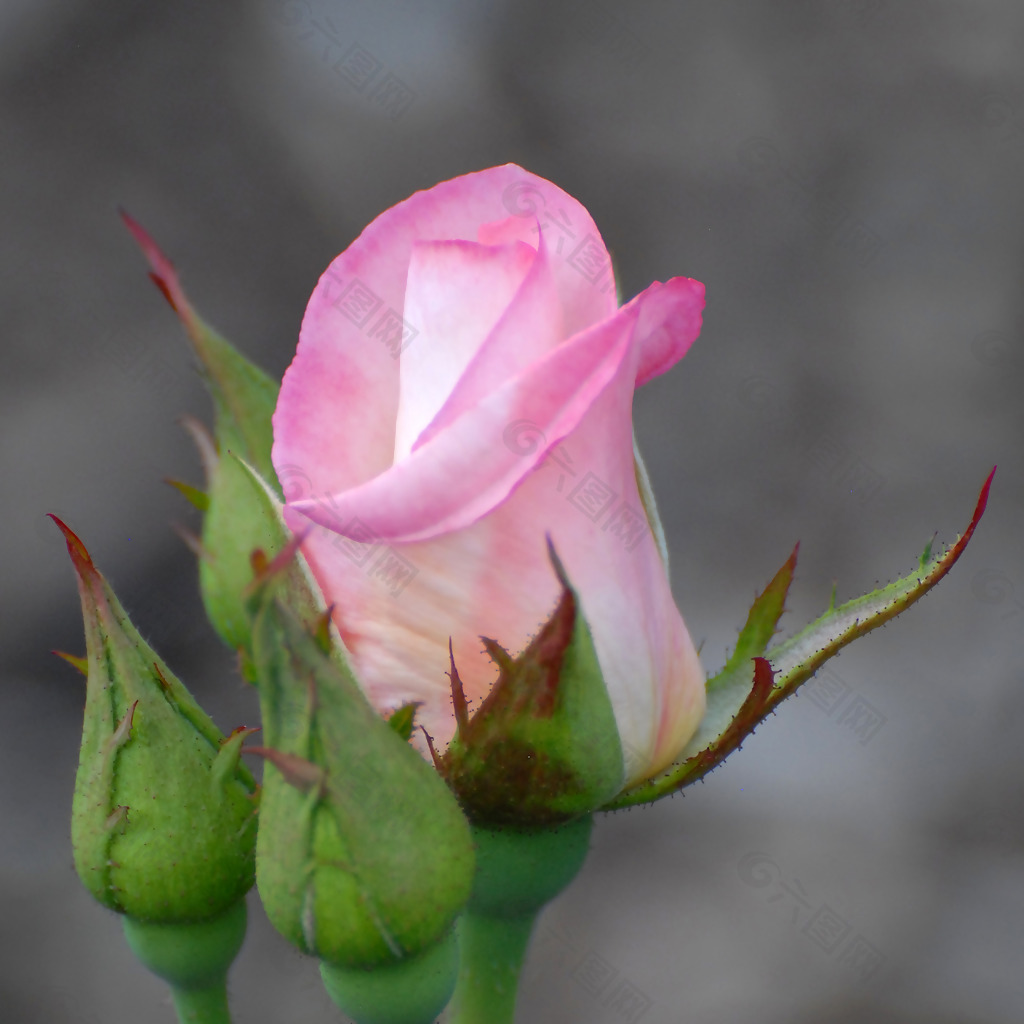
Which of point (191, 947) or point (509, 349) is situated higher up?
point (509, 349)

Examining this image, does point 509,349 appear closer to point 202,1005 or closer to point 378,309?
point 378,309

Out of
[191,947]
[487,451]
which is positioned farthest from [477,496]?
[191,947]

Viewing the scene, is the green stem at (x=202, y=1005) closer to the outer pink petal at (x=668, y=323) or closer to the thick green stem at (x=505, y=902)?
the thick green stem at (x=505, y=902)

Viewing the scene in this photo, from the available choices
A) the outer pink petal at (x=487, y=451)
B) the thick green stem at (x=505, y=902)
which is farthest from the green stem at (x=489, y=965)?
the outer pink petal at (x=487, y=451)

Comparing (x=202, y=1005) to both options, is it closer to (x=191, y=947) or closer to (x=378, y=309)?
(x=191, y=947)

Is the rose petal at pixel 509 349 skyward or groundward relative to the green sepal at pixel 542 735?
skyward

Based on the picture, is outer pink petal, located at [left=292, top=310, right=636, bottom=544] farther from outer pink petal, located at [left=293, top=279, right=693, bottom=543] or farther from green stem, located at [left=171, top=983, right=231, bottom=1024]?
green stem, located at [left=171, top=983, right=231, bottom=1024]
